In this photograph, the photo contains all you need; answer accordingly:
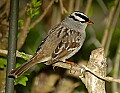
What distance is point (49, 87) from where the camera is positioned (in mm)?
3600

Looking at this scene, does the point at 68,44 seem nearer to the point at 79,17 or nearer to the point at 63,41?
the point at 63,41

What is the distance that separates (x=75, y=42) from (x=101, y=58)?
2.68 ft

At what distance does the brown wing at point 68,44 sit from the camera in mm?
2869

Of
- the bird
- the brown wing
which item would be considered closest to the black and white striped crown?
the bird

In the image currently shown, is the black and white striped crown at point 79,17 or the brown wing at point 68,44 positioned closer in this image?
the brown wing at point 68,44

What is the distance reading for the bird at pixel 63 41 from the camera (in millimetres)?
2789

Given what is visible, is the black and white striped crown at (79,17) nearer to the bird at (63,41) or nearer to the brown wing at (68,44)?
A: the bird at (63,41)

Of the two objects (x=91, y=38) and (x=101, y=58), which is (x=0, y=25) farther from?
(x=101, y=58)

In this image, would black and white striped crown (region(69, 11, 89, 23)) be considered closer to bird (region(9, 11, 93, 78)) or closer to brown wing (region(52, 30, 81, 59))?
bird (region(9, 11, 93, 78))

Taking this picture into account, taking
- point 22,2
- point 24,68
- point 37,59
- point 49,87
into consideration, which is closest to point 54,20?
point 22,2

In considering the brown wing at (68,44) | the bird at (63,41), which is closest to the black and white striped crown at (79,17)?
the bird at (63,41)

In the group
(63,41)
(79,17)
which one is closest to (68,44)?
(63,41)

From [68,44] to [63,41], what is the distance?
0.05m

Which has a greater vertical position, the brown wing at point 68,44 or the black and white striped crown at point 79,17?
the black and white striped crown at point 79,17
